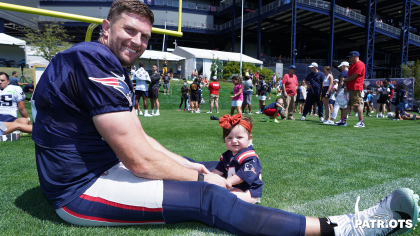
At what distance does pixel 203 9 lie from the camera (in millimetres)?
43250

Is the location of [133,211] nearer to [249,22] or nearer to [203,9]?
[249,22]

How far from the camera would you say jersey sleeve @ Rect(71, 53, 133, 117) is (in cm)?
140

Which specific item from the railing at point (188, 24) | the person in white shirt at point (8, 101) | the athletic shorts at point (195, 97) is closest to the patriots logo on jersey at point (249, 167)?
the person in white shirt at point (8, 101)

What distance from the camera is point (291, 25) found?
3750 cm

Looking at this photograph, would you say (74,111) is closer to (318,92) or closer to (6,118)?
(6,118)

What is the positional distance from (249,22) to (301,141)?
1387 inches

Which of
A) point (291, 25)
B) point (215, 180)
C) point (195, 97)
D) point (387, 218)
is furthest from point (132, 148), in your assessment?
point (291, 25)

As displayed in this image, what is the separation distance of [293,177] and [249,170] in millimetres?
1030

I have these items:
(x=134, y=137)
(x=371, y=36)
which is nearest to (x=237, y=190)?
(x=134, y=137)

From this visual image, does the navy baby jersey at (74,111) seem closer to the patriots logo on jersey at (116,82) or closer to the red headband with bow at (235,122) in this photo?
the patriots logo on jersey at (116,82)

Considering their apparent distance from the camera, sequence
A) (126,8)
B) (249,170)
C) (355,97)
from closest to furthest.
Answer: (126,8) < (249,170) < (355,97)

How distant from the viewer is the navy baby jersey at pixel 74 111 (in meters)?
1.43

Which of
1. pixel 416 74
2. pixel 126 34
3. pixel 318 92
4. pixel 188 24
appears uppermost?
pixel 188 24

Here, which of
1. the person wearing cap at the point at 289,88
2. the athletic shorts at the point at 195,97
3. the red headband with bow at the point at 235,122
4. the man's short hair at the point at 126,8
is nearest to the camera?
the man's short hair at the point at 126,8
